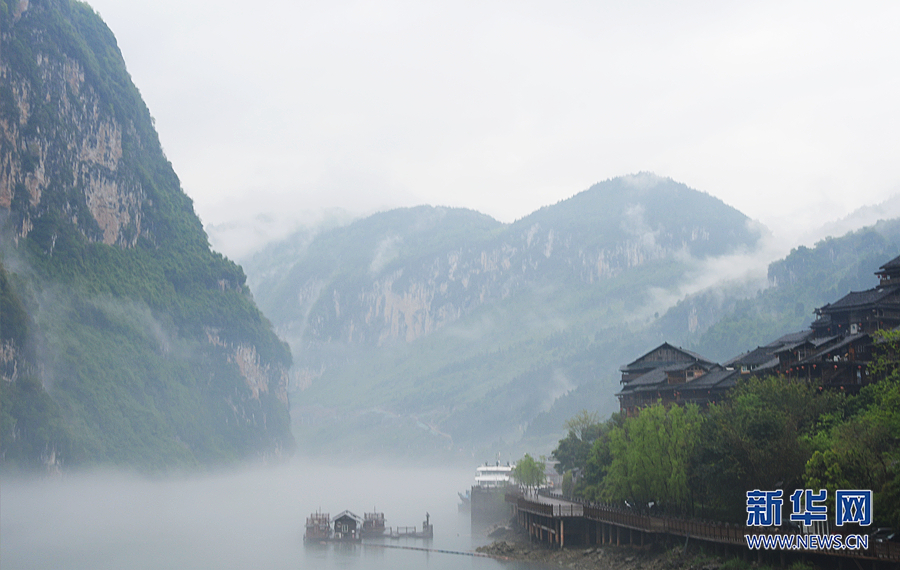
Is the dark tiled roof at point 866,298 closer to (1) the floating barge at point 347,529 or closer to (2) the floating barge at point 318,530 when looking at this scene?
(1) the floating barge at point 347,529

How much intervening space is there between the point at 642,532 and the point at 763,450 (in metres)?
21.3

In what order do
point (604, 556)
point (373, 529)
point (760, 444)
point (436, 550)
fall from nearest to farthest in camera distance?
point (760, 444) → point (604, 556) → point (436, 550) → point (373, 529)

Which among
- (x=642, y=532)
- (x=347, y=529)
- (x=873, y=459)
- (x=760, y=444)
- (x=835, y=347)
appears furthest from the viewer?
(x=347, y=529)

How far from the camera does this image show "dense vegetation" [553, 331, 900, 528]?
70375 millimetres

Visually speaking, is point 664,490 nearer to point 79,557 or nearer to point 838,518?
point 838,518

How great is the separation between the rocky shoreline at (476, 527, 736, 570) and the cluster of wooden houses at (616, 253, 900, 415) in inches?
1327

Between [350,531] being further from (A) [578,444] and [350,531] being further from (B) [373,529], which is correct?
(A) [578,444]

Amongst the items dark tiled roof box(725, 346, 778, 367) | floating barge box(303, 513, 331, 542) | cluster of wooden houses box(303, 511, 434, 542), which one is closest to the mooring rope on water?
cluster of wooden houses box(303, 511, 434, 542)

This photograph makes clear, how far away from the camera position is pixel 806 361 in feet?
395

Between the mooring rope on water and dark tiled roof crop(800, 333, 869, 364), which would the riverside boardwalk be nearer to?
the mooring rope on water

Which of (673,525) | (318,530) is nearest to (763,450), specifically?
(673,525)

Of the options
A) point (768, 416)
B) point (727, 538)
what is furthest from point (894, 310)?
point (727, 538)

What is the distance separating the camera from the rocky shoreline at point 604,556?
289 ft

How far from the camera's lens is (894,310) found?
13412 centimetres
